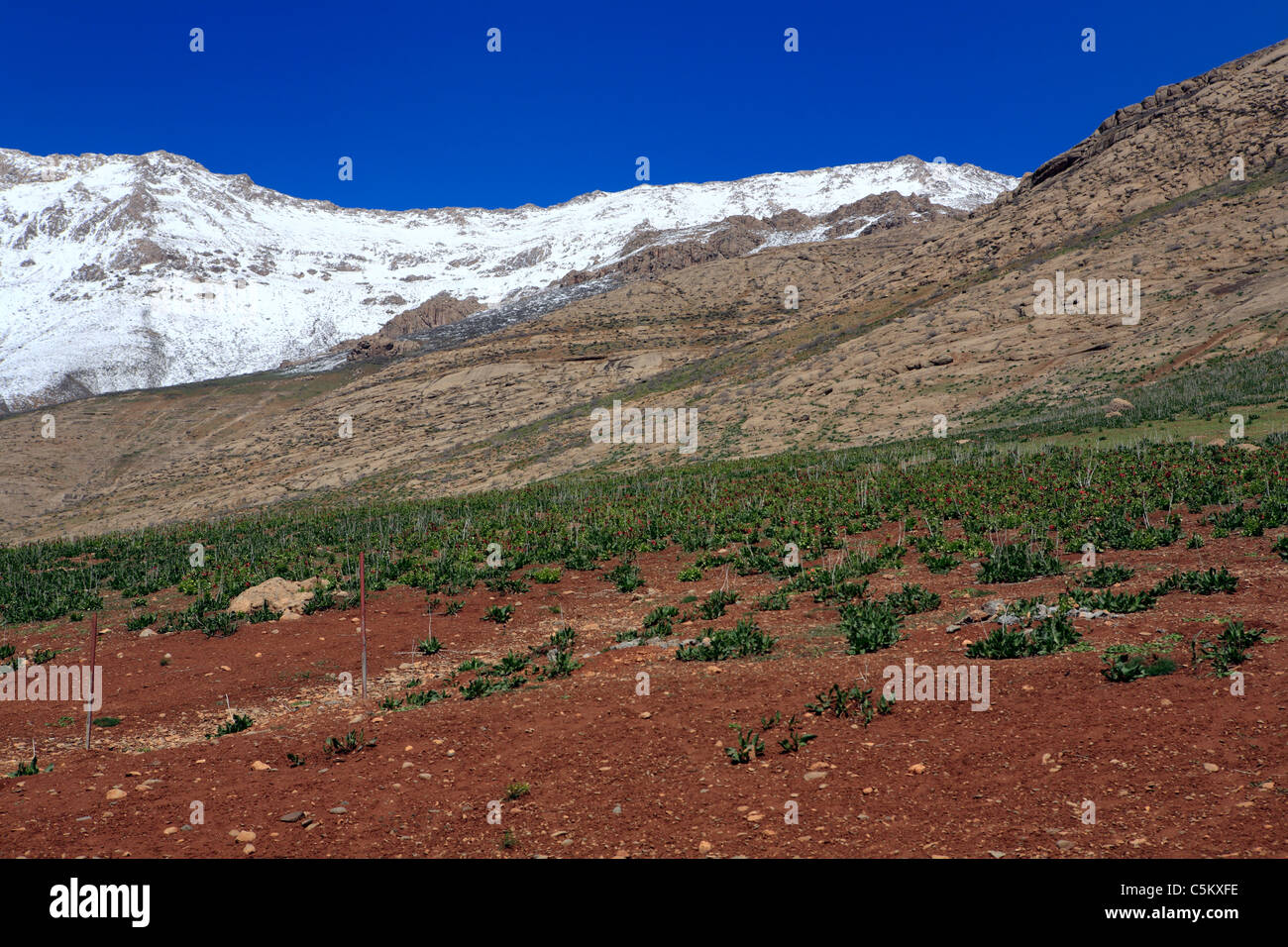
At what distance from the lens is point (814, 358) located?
2584 inches

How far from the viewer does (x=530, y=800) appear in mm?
6848

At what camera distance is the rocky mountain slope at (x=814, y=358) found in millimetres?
49500

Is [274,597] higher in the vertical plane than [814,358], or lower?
lower

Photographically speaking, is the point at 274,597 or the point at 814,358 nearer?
the point at 274,597

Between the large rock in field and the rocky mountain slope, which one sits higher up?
the rocky mountain slope

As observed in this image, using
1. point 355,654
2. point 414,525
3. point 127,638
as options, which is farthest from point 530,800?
point 414,525

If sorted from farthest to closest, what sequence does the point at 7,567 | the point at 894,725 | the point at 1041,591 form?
1. the point at 7,567
2. the point at 1041,591
3. the point at 894,725

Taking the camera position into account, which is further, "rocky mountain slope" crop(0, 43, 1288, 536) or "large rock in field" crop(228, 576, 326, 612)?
"rocky mountain slope" crop(0, 43, 1288, 536)

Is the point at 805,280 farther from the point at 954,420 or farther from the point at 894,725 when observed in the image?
the point at 894,725

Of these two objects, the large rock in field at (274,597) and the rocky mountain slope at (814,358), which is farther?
the rocky mountain slope at (814,358)

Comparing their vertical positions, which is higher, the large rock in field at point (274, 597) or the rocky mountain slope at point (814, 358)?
the rocky mountain slope at point (814, 358)

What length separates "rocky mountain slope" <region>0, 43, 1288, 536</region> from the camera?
4950cm

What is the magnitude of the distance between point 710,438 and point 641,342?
36865mm

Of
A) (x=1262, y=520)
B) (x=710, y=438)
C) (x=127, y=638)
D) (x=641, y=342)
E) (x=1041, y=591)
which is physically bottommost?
(x=127, y=638)
